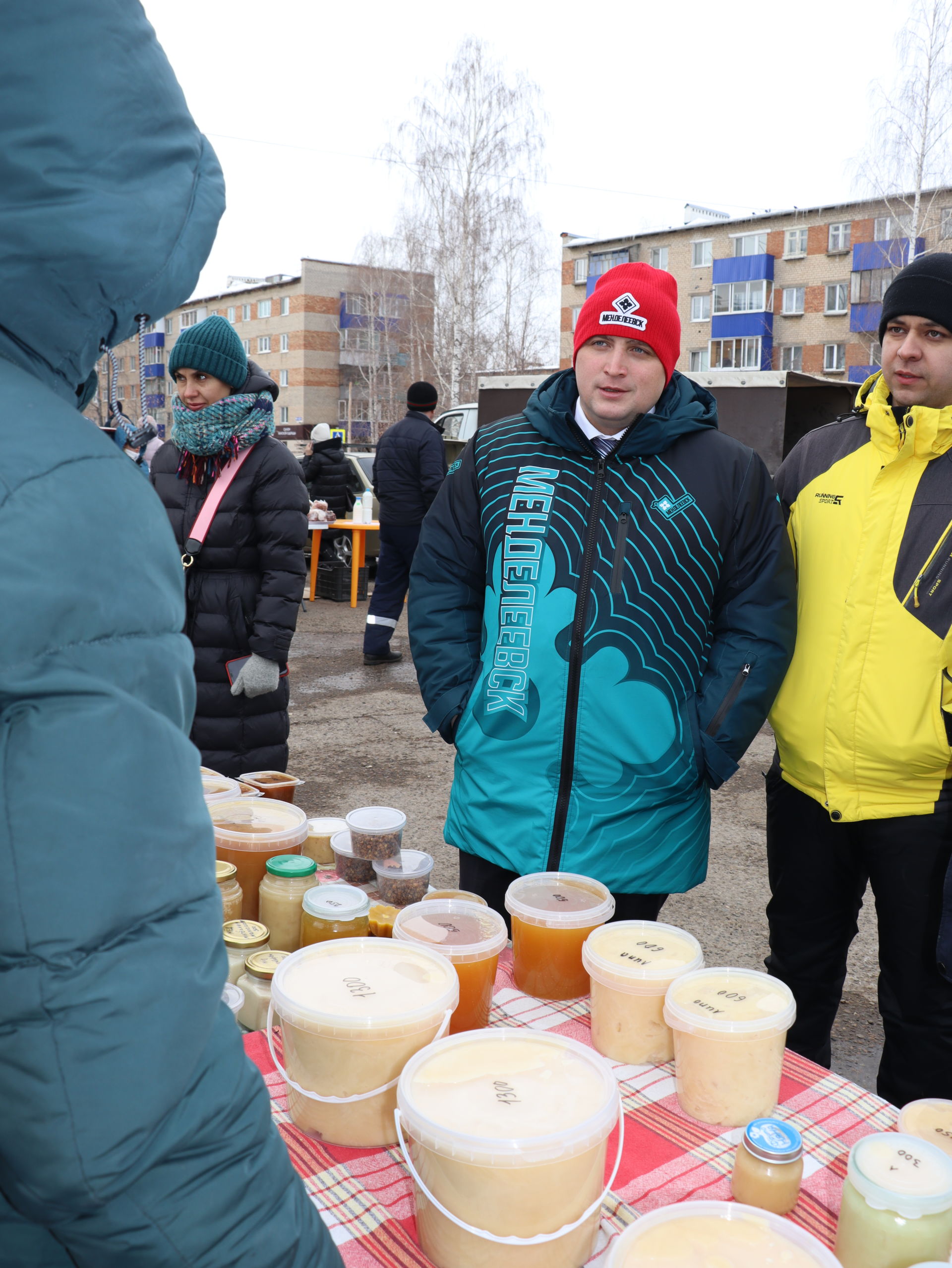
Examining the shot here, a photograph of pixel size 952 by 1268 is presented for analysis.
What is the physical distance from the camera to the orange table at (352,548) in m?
10.3

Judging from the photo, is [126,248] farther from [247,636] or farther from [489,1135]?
[247,636]

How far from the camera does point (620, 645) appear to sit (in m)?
2.21

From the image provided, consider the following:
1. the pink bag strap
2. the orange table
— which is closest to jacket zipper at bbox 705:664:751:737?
the pink bag strap

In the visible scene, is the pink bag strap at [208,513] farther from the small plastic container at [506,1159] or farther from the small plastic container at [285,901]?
the small plastic container at [506,1159]

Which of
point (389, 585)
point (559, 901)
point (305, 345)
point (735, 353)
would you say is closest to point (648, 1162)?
point (559, 901)

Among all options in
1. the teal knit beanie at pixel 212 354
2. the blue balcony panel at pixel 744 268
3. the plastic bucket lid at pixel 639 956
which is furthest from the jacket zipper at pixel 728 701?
A: the blue balcony panel at pixel 744 268

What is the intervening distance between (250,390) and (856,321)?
40.6m

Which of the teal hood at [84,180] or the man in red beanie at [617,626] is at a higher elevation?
the teal hood at [84,180]

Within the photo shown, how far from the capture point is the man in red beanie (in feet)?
7.21

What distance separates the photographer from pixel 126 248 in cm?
78

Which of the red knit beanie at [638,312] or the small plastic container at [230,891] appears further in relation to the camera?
the red knit beanie at [638,312]

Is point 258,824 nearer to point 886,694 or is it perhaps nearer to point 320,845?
point 320,845

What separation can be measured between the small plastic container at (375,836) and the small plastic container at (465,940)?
1.06 ft

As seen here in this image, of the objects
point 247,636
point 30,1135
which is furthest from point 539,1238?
point 247,636
